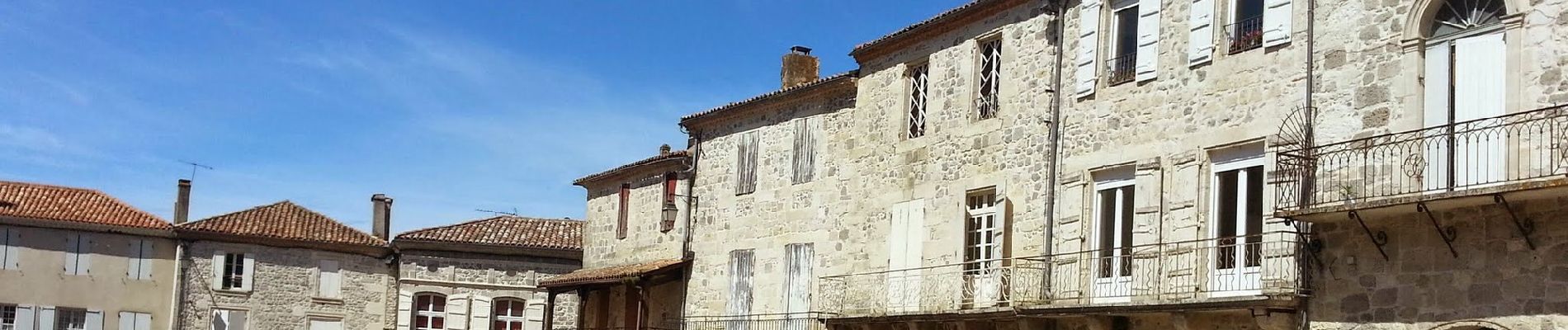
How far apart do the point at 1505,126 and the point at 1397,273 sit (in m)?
1.68

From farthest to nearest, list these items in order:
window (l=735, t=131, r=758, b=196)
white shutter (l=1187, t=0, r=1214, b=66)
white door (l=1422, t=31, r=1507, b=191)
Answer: window (l=735, t=131, r=758, b=196) < white shutter (l=1187, t=0, r=1214, b=66) < white door (l=1422, t=31, r=1507, b=191)

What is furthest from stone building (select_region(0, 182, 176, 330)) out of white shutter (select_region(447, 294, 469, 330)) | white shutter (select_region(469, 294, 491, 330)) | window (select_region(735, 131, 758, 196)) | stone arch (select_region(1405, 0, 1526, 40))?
stone arch (select_region(1405, 0, 1526, 40))

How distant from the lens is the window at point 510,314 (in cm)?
3938

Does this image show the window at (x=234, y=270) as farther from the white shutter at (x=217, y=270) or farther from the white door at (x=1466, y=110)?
the white door at (x=1466, y=110)

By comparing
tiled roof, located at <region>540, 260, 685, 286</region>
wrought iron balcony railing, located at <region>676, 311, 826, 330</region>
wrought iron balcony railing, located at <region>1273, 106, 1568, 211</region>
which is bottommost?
wrought iron balcony railing, located at <region>676, 311, 826, 330</region>

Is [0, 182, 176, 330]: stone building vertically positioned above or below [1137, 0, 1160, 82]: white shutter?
below

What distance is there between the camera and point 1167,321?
18594mm

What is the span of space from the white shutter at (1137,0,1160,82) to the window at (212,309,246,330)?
26.0 metres

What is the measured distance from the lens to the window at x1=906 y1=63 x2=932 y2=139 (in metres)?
24.2

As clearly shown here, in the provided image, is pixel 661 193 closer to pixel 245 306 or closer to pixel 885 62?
pixel 885 62

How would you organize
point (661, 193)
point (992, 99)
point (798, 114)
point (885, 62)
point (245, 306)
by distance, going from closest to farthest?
point (992, 99)
point (885, 62)
point (798, 114)
point (661, 193)
point (245, 306)

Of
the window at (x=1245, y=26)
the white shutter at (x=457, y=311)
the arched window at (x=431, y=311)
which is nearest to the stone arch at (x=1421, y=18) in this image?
the window at (x=1245, y=26)

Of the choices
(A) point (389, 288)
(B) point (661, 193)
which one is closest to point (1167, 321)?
(B) point (661, 193)

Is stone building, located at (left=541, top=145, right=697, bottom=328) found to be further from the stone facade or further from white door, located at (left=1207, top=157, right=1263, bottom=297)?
white door, located at (left=1207, top=157, right=1263, bottom=297)
